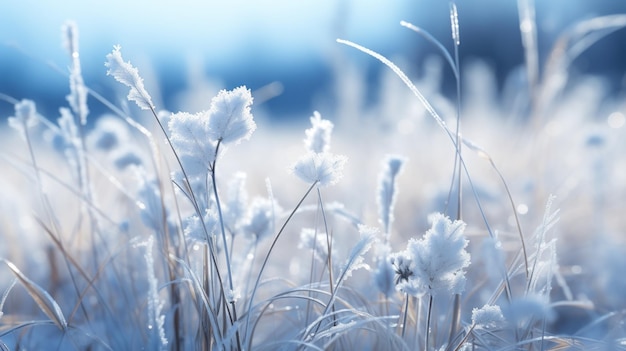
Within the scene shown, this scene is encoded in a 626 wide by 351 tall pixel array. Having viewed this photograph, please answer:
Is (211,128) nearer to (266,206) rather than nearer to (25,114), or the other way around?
(266,206)

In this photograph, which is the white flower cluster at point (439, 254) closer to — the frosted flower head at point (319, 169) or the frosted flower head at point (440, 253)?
the frosted flower head at point (440, 253)

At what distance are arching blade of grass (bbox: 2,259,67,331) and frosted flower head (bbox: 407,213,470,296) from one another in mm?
501

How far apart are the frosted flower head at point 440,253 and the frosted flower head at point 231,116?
9.3 inches

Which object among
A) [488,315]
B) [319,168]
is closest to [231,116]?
[319,168]

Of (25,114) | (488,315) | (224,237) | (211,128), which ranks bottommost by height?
(488,315)

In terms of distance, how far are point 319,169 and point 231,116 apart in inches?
5.2

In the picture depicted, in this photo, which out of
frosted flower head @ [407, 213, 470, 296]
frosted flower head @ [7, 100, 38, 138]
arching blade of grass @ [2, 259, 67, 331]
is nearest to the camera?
frosted flower head @ [407, 213, 470, 296]

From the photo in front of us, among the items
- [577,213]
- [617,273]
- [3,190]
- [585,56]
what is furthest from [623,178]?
[585,56]

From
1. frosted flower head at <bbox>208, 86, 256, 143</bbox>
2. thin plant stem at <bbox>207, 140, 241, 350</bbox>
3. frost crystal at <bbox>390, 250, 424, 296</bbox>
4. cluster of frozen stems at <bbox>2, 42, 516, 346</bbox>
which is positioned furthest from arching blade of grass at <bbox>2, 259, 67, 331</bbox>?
frost crystal at <bbox>390, 250, 424, 296</bbox>

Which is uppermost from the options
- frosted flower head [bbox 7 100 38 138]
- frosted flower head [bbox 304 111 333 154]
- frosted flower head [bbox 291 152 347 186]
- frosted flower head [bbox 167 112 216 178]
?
frosted flower head [bbox 7 100 38 138]

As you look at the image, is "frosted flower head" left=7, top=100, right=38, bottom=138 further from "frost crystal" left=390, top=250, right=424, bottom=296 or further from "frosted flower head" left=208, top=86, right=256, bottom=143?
"frost crystal" left=390, top=250, right=424, bottom=296

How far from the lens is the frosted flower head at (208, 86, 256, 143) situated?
0.78 metres

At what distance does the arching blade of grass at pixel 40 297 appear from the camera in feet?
3.04

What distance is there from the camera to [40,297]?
107 centimetres
